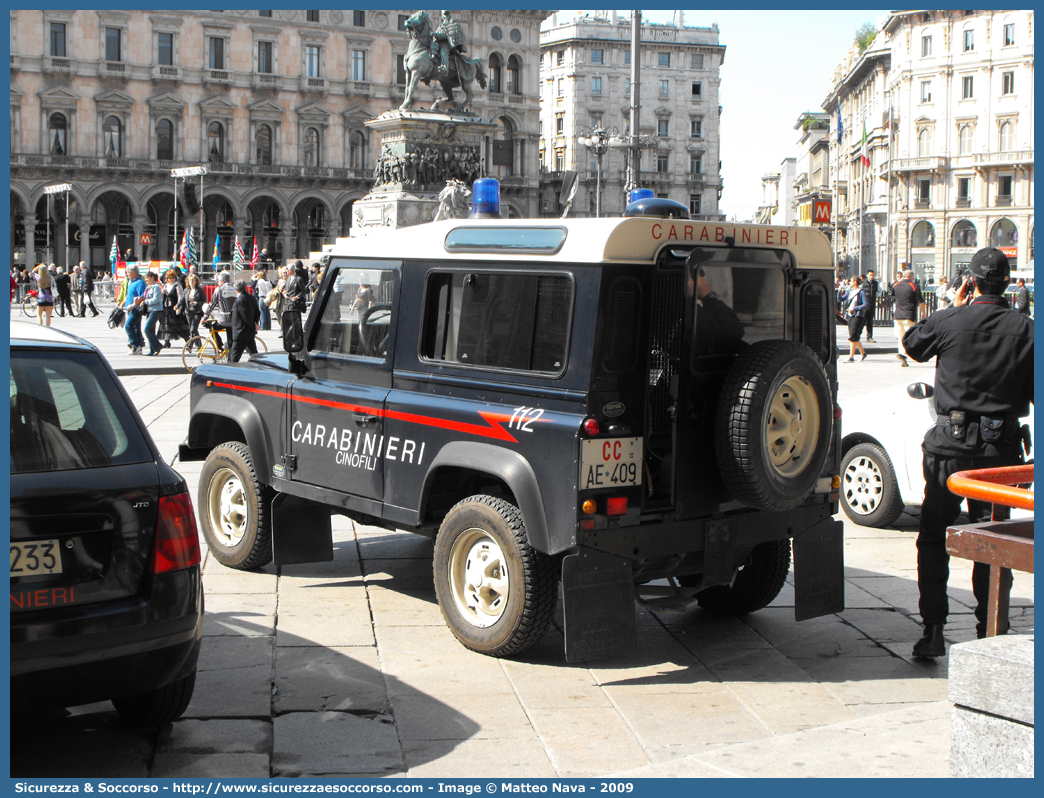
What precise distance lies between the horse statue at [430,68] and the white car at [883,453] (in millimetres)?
27872

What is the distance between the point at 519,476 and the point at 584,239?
44.0 inches

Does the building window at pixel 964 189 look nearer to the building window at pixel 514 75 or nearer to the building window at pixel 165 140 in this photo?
the building window at pixel 514 75

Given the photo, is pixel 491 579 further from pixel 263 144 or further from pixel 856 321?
pixel 263 144

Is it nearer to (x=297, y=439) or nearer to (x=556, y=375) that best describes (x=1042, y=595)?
(x=556, y=375)

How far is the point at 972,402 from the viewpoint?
5.60 m

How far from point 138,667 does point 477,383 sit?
225cm

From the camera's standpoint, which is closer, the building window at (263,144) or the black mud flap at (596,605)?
the black mud flap at (596,605)

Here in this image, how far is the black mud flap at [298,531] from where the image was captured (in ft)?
22.9

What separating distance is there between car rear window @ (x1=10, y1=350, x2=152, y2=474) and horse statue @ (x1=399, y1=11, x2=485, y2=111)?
31503 millimetres

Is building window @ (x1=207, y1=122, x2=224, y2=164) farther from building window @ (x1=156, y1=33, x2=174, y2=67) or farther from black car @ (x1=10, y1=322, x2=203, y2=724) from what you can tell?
black car @ (x1=10, y1=322, x2=203, y2=724)

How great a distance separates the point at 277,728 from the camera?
15.6 ft

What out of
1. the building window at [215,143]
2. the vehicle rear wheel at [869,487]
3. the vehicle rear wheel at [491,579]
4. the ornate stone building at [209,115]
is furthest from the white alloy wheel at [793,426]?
the building window at [215,143]

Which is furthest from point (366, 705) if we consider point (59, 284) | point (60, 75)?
point (60, 75)

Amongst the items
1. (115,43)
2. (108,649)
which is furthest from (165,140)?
(108,649)
